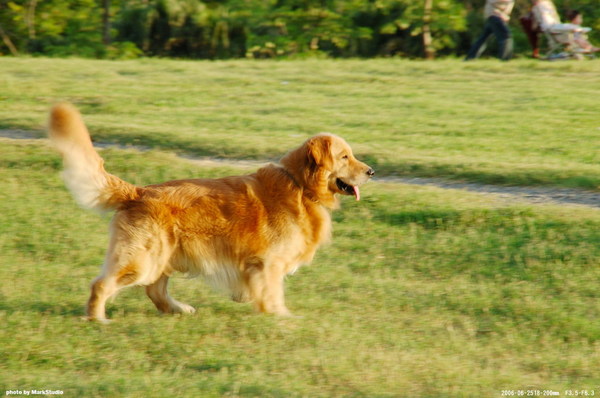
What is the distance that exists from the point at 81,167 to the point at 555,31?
17.1 m

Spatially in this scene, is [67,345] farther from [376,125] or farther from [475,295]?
[376,125]

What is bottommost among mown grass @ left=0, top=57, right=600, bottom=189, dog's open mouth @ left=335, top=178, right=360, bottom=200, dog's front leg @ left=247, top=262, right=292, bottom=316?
dog's front leg @ left=247, top=262, right=292, bottom=316

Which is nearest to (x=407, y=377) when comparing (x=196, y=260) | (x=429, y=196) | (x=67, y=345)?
(x=196, y=260)

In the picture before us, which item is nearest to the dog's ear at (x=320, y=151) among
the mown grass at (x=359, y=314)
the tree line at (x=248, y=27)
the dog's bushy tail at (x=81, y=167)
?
the mown grass at (x=359, y=314)

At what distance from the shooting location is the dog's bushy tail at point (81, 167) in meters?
5.96

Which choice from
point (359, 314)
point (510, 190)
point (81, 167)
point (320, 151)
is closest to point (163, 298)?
point (81, 167)

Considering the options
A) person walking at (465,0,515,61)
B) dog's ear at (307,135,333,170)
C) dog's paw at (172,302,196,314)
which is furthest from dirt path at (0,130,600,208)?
person walking at (465,0,515,61)

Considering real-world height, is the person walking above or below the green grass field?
above

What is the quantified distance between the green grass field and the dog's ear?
1.22 m

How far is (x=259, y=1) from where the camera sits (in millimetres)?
25734

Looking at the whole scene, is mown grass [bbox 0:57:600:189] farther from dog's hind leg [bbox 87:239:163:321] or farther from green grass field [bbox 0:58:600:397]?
dog's hind leg [bbox 87:239:163:321]

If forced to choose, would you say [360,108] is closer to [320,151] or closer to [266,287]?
[320,151]

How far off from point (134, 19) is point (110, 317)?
21624mm

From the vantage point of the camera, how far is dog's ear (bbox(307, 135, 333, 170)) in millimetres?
6398
